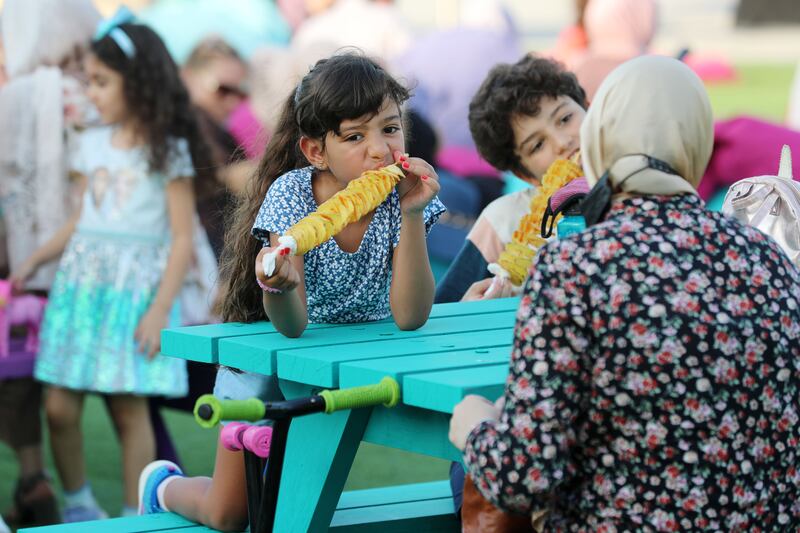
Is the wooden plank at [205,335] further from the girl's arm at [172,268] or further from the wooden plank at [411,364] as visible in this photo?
the girl's arm at [172,268]

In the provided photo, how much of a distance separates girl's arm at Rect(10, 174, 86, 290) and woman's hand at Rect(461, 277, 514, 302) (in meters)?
2.00

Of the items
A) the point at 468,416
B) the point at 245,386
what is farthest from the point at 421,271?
the point at 468,416

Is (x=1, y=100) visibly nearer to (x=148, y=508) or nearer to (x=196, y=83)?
(x=148, y=508)

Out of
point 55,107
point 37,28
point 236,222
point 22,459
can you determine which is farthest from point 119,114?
point 236,222

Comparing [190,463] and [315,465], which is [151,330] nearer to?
[190,463]

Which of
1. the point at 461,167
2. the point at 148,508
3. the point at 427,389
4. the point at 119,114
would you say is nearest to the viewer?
the point at 427,389

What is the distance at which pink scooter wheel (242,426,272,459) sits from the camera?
96.0 inches

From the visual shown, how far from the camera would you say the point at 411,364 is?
2.23 metres

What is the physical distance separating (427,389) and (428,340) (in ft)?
1.56

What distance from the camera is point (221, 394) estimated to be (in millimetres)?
3008

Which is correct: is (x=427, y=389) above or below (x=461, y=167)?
above

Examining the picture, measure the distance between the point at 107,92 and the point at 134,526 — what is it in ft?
7.29

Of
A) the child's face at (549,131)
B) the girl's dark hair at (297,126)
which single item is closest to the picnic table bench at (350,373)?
the girl's dark hair at (297,126)

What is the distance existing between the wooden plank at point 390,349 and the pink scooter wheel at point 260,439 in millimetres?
133
